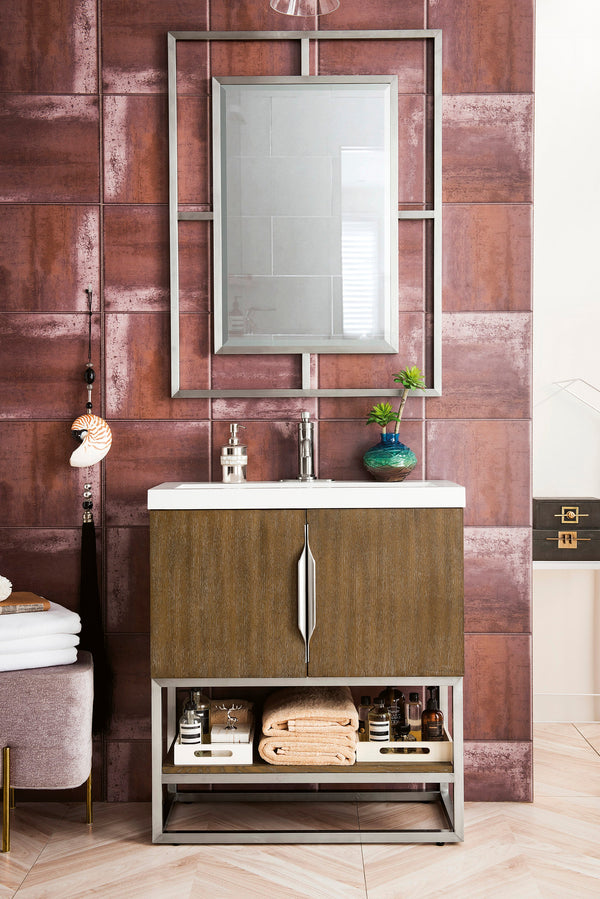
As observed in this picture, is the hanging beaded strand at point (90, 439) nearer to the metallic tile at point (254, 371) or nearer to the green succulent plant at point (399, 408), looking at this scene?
the metallic tile at point (254, 371)

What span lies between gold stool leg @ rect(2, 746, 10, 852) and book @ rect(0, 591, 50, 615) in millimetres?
350

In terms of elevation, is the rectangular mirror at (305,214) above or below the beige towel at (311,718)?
above

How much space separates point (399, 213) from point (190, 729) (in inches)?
63.1

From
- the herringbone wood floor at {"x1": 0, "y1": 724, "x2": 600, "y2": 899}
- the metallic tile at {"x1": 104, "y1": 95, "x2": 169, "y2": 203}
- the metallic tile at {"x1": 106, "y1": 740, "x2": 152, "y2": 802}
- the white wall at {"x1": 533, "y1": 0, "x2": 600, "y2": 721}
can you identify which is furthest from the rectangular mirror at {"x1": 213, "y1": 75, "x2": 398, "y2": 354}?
the herringbone wood floor at {"x1": 0, "y1": 724, "x2": 600, "y2": 899}

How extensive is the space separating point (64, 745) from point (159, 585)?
19.0 inches

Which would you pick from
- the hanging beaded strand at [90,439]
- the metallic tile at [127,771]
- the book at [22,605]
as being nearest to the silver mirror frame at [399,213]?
the hanging beaded strand at [90,439]

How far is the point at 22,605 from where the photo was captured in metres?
2.14

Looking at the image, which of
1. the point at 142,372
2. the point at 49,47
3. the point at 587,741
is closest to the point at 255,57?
the point at 49,47

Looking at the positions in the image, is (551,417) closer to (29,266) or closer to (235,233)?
(235,233)

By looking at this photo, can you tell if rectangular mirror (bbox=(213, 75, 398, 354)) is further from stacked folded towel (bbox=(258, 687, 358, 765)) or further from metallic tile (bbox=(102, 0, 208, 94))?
stacked folded towel (bbox=(258, 687, 358, 765))

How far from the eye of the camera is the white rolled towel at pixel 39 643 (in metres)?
2.05

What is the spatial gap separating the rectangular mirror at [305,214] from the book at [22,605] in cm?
89

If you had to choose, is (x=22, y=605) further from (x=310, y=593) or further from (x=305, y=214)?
(x=305, y=214)

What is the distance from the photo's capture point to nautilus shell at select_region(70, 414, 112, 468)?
90.7 inches
